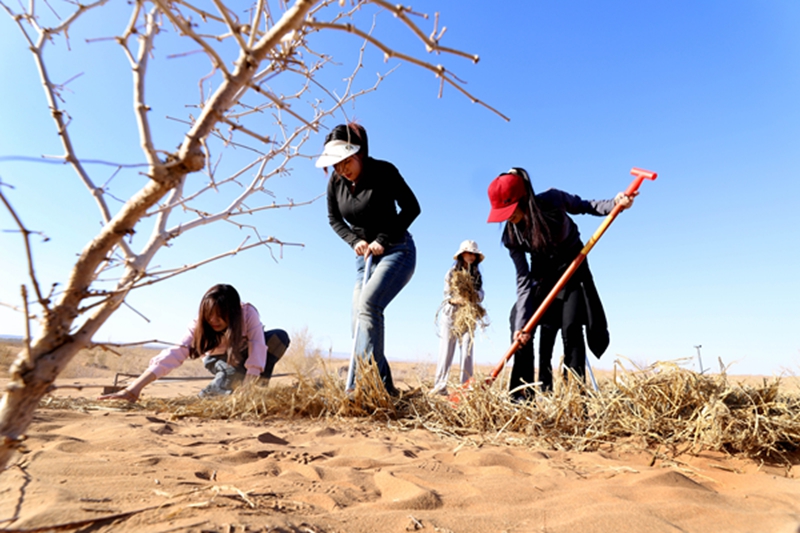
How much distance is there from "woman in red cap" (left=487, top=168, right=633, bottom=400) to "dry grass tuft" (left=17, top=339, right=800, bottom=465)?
34cm

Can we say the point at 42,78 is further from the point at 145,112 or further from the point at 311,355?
the point at 311,355

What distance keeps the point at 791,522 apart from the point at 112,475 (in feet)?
6.72

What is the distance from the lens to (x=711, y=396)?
2.35 meters

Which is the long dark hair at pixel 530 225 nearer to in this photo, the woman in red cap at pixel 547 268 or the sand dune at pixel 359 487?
the woman in red cap at pixel 547 268

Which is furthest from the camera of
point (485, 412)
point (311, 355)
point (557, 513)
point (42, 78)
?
point (311, 355)

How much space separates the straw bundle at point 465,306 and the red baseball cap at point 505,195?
1.86 meters

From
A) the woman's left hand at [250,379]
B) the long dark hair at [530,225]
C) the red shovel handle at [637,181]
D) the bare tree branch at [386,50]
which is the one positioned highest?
the red shovel handle at [637,181]

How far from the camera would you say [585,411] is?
271 centimetres

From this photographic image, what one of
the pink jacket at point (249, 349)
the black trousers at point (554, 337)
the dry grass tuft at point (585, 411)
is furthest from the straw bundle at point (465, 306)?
the pink jacket at point (249, 349)

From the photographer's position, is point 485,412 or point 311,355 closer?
point 485,412

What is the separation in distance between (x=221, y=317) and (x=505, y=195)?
2.41 m

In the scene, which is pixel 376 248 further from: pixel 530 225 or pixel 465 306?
pixel 465 306

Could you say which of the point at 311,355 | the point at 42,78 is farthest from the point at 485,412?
the point at 311,355

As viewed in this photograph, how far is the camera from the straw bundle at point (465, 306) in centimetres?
495
